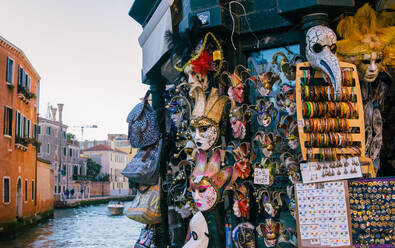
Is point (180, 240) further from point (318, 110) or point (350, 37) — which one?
point (350, 37)

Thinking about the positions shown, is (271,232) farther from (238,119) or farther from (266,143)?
(238,119)

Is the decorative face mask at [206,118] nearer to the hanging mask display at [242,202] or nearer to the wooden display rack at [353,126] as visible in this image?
the hanging mask display at [242,202]

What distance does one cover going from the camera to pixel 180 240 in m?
6.49

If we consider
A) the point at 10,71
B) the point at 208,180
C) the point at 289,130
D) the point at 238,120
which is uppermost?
the point at 10,71

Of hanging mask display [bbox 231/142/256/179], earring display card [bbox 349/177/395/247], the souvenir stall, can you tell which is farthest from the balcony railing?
earring display card [bbox 349/177/395/247]

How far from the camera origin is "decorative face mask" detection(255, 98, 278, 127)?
5084 millimetres

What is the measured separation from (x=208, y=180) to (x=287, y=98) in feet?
4.54

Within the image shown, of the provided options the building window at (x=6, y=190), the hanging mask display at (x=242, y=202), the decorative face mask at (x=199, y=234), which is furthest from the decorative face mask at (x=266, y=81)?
the building window at (x=6, y=190)

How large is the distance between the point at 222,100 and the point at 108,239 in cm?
1010

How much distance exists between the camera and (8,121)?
→ 56.7 ft

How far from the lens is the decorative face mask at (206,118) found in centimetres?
528

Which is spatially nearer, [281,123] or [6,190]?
[281,123]

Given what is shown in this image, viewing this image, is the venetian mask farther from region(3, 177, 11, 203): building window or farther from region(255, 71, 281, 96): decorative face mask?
region(3, 177, 11, 203): building window

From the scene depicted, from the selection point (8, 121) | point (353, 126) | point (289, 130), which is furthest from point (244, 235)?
point (8, 121)
